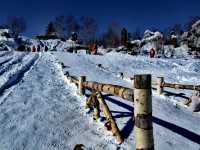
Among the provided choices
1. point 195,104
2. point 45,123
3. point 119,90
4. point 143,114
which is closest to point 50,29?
point 195,104

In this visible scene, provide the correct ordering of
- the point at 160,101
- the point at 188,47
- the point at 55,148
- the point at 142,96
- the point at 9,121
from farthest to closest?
1. the point at 188,47
2. the point at 160,101
3. the point at 9,121
4. the point at 55,148
5. the point at 142,96

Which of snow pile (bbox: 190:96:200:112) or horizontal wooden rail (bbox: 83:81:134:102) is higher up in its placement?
horizontal wooden rail (bbox: 83:81:134:102)

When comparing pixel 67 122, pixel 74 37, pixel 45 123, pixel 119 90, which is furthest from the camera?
pixel 74 37

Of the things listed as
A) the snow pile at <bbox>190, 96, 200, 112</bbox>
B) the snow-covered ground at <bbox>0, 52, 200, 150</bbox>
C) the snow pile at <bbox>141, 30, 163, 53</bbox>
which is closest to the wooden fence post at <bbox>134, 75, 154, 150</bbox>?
the snow-covered ground at <bbox>0, 52, 200, 150</bbox>

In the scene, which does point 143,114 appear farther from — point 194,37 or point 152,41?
point 152,41

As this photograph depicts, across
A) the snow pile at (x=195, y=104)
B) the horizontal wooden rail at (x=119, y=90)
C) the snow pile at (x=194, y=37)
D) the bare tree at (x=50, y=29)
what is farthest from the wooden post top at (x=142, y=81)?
the bare tree at (x=50, y=29)

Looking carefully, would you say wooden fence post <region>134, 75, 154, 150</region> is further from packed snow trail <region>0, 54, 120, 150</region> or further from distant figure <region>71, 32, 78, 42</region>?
distant figure <region>71, 32, 78, 42</region>

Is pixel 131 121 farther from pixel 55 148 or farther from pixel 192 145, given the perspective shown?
pixel 55 148

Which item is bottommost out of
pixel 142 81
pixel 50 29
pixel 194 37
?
pixel 194 37

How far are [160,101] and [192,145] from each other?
17.8 feet

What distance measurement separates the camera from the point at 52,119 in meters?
8.77

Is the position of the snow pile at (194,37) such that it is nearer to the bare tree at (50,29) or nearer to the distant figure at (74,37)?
the distant figure at (74,37)

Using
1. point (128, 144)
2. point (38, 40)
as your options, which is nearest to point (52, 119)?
point (128, 144)

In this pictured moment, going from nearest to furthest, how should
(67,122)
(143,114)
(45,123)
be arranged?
(143,114) → (45,123) → (67,122)
